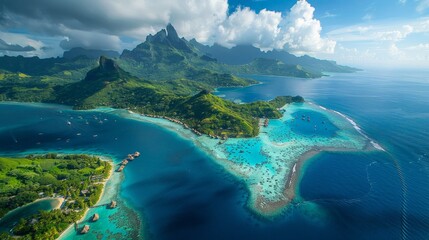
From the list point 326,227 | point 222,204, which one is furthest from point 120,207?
point 326,227

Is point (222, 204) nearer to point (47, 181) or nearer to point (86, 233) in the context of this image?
point (86, 233)

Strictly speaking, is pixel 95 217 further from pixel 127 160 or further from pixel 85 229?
pixel 127 160

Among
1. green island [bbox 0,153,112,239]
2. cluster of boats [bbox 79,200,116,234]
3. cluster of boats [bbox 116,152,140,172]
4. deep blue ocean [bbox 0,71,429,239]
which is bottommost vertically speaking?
deep blue ocean [bbox 0,71,429,239]

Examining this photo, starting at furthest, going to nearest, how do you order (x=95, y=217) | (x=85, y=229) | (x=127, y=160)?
(x=127, y=160), (x=95, y=217), (x=85, y=229)

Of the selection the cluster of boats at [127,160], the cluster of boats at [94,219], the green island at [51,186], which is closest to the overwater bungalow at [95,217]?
the cluster of boats at [94,219]

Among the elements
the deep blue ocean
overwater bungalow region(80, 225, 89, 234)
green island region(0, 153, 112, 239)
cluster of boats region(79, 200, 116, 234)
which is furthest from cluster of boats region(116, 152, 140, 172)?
overwater bungalow region(80, 225, 89, 234)

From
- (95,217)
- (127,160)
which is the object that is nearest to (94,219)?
(95,217)

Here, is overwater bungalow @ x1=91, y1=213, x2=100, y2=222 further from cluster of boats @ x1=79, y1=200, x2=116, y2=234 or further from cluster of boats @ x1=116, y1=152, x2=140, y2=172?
cluster of boats @ x1=116, y1=152, x2=140, y2=172

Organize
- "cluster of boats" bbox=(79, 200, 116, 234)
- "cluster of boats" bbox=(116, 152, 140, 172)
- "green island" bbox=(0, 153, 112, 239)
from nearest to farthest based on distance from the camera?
"cluster of boats" bbox=(79, 200, 116, 234) < "green island" bbox=(0, 153, 112, 239) < "cluster of boats" bbox=(116, 152, 140, 172)

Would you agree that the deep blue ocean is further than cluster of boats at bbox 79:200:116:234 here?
Yes
